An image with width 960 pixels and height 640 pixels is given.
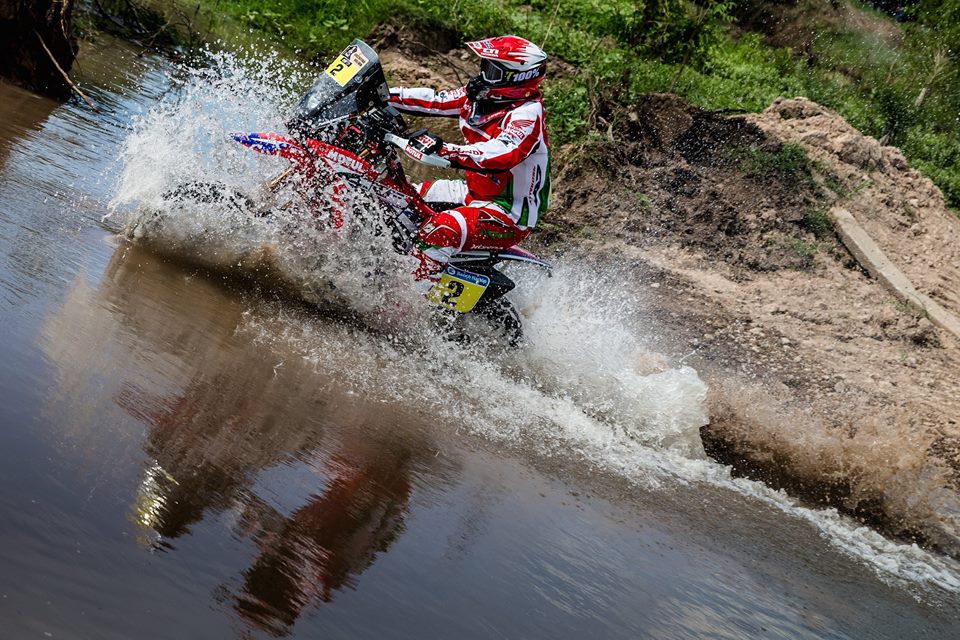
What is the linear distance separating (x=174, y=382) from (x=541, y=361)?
10.7 feet

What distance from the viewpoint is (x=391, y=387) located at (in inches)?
240

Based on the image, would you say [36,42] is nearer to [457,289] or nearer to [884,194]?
[457,289]

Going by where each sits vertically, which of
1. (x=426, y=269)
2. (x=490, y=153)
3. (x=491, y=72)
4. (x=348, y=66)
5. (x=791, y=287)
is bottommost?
(x=791, y=287)

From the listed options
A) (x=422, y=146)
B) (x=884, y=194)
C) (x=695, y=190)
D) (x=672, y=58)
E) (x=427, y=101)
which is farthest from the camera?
(x=672, y=58)

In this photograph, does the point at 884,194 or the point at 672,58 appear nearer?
Answer: the point at 884,194

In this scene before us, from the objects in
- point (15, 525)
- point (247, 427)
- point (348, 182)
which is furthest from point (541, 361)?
point (15, 525)

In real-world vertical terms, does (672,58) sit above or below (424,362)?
below

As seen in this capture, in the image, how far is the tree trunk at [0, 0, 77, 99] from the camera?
9.89m

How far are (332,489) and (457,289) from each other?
2.76 metres

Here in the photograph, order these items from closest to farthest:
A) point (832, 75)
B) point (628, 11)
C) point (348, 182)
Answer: point (348, 182), point (628, 11), point (832, 75)

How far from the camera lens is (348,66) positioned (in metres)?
6.65

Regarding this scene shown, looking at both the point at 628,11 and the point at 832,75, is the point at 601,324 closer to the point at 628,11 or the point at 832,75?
the point at 628,11

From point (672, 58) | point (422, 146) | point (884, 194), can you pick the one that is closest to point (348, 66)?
point (422, 146)

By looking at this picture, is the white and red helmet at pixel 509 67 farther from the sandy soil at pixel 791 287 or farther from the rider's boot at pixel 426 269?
the sandy soil at pixel 791 287
